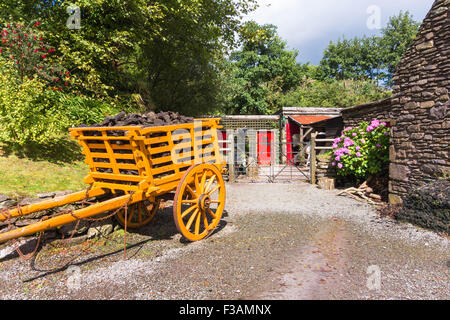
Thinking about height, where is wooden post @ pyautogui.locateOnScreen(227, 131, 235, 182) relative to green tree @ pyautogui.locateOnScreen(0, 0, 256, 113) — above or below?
below

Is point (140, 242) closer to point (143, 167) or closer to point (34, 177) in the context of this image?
point (143, 167)

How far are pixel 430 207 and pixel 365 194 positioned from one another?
239 cm

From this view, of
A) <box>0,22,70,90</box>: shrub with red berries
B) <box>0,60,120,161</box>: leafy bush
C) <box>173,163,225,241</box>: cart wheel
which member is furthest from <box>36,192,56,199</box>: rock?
<box>0,22,70,90</box>: shrub with red berries

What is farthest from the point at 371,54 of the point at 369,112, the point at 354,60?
the point at 369,112

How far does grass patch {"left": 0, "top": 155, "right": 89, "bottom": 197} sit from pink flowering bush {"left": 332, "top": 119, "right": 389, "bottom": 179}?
693 cm

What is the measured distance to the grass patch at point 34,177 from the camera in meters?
4.24

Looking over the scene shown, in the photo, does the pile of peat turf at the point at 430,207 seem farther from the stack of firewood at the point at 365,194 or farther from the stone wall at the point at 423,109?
the stack of firewood at the point at 365,194

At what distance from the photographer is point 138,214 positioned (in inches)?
191

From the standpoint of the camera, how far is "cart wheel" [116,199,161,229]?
4590 millimetres

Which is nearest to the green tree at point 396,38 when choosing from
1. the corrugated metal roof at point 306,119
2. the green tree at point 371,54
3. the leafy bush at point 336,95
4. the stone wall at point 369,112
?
the green tree at point 371,54

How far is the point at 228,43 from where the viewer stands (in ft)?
42.7

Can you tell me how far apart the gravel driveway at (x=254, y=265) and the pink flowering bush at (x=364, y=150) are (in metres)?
2.42

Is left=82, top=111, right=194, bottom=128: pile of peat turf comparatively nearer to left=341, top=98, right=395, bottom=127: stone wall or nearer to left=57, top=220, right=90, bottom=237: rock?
left=57, top=220, right=90, bottom=237: rock
